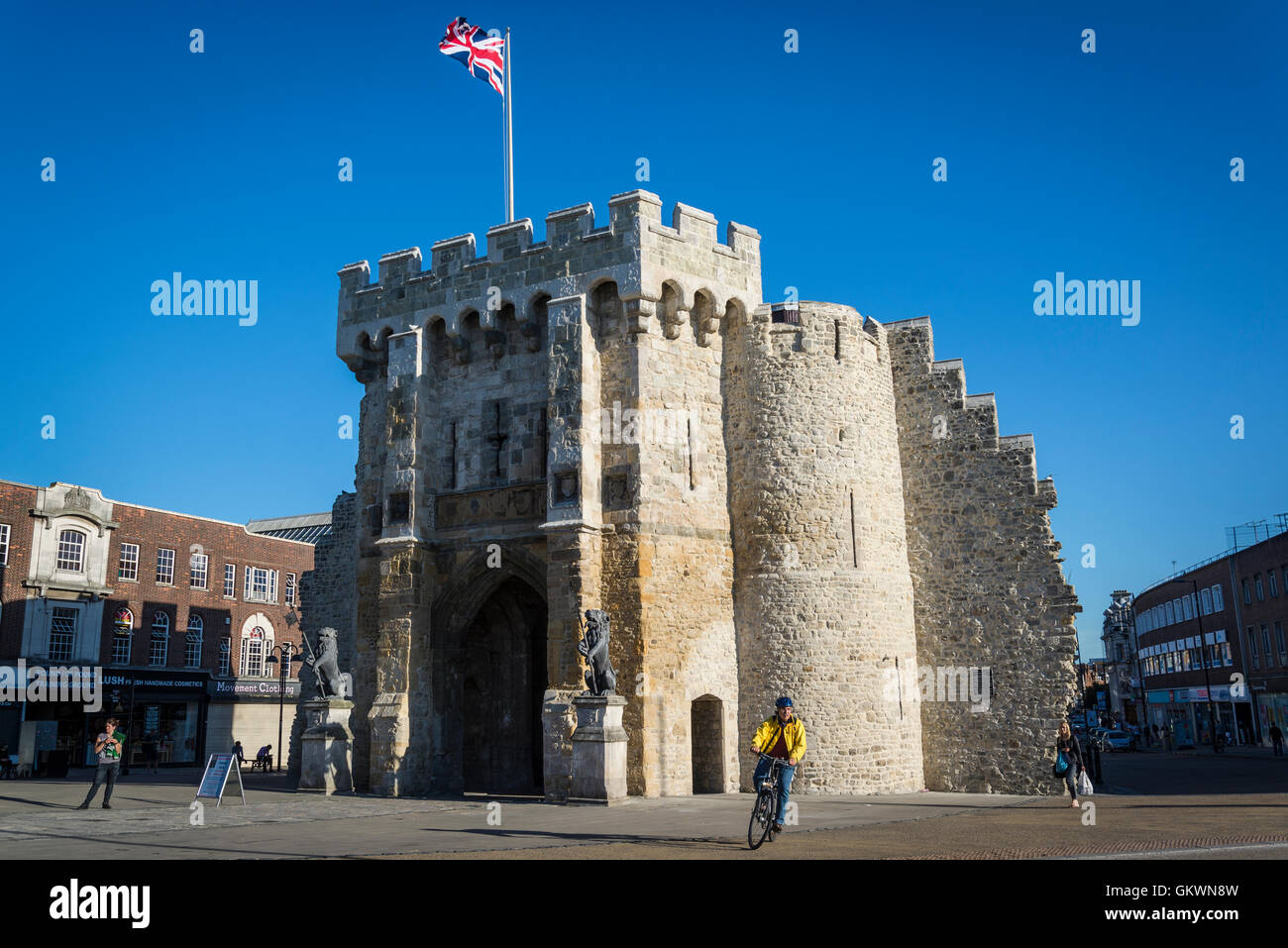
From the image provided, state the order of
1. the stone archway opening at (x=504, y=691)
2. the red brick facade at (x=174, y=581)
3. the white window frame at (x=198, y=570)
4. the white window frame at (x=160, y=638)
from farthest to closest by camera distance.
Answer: the white window frame at (x=198, y=570), the white window frame at (x=160, y=638), the red brick facade at (x=174, y=581), the stone archway opening at (x=504, y=691)

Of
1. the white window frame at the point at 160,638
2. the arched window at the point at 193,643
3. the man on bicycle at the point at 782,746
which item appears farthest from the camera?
the arched window at the point at 193,643

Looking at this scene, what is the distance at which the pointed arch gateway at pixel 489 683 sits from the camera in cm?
2345

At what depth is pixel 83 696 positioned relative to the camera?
3881cm

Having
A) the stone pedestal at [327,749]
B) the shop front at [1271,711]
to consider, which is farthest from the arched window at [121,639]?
the shop front at [1271,711]

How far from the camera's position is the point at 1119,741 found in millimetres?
56406

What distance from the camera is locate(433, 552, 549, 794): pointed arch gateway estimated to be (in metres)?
23.5

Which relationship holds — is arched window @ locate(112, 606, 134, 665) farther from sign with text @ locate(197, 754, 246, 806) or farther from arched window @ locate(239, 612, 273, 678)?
sign with text @ locate(197, 754, 246, 806)

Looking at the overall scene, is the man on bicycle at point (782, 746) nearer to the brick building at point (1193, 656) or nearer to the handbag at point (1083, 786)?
the handbag at point (1083, 786)

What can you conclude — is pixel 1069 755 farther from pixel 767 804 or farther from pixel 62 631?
pixel 62 631

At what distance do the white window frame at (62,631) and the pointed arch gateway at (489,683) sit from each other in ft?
73.4

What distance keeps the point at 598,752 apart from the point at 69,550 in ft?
98.8

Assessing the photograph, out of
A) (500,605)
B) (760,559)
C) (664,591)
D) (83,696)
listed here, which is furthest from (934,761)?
(83,696)
